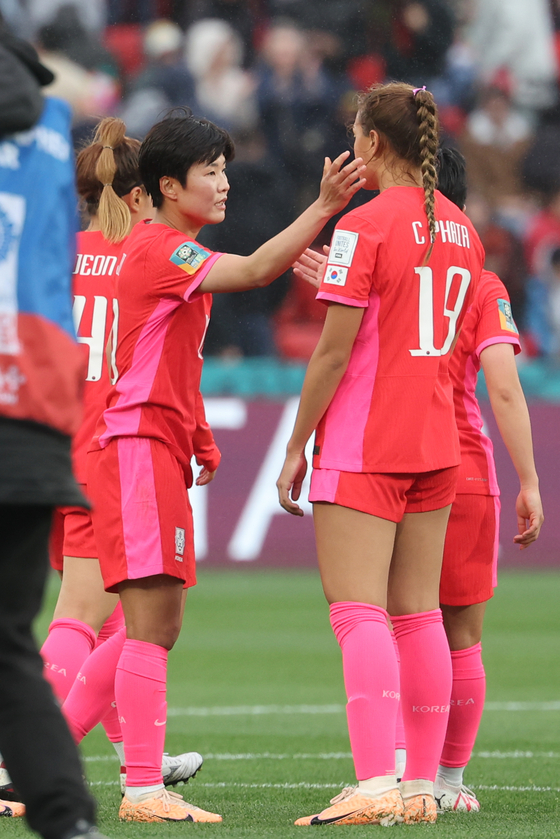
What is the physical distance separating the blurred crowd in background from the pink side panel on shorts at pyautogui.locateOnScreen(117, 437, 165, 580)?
8699 mm

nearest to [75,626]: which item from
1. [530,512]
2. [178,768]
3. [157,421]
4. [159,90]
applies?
[178,768]

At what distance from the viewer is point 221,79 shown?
13.7m

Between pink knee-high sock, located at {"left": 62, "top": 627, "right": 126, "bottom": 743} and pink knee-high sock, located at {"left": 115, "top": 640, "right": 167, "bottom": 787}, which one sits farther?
pink knee-high sock, located at {"left": 62, "top": 627, "right": 126, "bottom": 743}

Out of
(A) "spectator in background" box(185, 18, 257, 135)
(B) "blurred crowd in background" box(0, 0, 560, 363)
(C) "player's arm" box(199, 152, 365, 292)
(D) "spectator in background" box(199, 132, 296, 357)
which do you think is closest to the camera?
(C) "player's arm" box(199, 152, 365, 292)

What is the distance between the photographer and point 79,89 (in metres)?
13.6

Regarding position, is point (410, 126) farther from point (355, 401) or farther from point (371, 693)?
point (371, 693)

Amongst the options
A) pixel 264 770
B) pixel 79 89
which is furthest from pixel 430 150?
pixel 79 89

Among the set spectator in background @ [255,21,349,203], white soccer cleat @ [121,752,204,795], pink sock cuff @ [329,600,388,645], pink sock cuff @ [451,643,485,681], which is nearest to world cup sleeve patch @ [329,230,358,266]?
pink sock cuff @ [329,600,388,645]

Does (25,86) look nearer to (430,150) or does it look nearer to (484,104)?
(430,150)

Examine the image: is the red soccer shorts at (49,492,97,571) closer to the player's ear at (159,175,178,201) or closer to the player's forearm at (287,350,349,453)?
the player's forearm at (287,350,349,453)

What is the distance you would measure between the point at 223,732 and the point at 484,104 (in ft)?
34.5

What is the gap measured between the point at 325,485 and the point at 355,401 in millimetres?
238

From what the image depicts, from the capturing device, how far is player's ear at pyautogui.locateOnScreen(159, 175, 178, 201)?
362 cm

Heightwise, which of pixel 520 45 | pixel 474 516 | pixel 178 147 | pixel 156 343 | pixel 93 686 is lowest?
pixel 93 686
